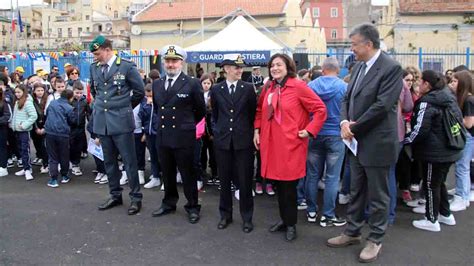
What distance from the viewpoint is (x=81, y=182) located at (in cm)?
707

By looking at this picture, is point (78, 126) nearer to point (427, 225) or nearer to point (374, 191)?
point (374, 191)

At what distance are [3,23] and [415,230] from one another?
8696cm

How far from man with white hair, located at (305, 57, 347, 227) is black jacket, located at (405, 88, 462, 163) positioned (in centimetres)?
82

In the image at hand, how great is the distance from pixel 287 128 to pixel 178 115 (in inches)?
53.1

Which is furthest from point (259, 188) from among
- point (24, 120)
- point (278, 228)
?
point (24, 120)

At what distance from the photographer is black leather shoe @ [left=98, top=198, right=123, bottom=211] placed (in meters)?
5.59

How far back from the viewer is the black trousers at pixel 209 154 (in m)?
7.08

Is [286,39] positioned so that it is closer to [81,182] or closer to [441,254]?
[81,182]

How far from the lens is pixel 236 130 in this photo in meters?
4.77

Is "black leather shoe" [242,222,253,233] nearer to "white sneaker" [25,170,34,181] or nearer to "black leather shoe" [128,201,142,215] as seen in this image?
"black leather shoe" [128,201,142,215]

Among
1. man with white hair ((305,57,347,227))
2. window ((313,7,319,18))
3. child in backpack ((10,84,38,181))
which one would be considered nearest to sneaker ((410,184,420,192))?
man with white hair ((305,57,347,227))

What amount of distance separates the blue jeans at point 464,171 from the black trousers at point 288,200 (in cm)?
244

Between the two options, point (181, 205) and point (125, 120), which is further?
point (181, 205)

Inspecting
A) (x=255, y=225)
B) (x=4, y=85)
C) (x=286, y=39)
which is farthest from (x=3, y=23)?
(x=255, y=225)
